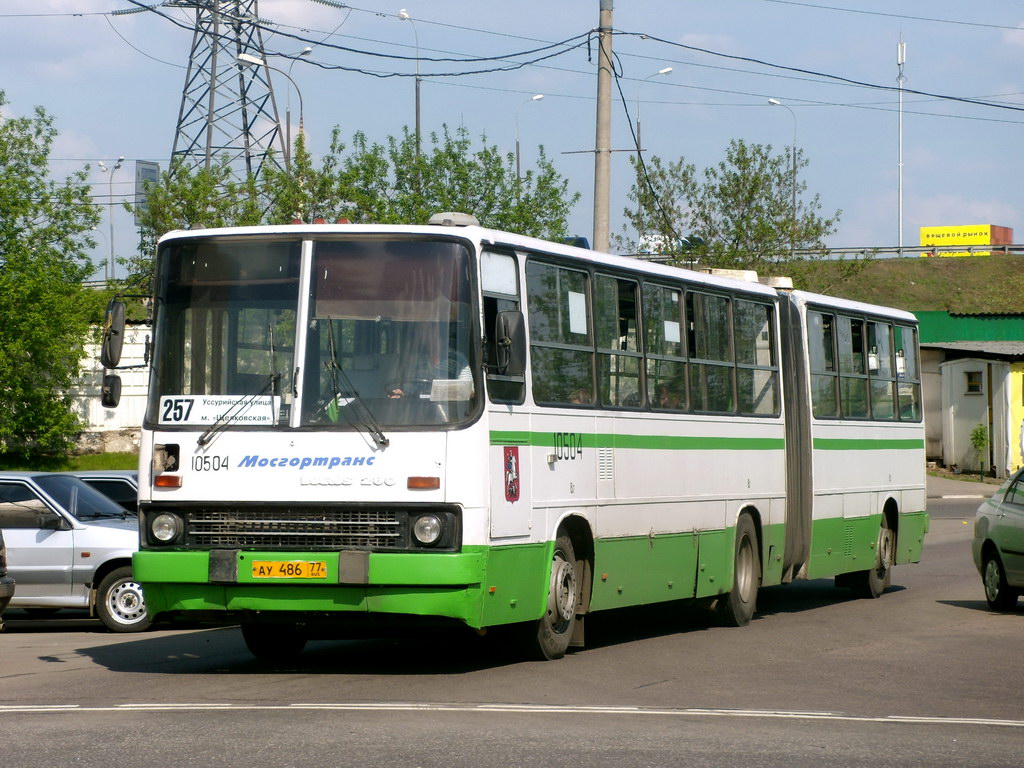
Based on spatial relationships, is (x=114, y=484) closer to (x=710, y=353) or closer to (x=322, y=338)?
(x=710, y=353)

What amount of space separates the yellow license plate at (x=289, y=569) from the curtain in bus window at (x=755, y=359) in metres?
6.29

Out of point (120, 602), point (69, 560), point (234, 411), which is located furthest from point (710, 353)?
point (69, 560)

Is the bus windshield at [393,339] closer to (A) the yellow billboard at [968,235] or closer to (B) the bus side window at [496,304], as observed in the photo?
(B) the bus side window at [496,304]

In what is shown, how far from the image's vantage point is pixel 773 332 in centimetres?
1691

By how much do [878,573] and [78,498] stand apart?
9.14 m

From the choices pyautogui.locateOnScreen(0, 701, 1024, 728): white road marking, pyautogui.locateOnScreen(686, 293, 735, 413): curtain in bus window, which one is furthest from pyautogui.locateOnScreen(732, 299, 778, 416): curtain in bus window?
pyautogui.locateOnScreen(0, 701, 1024, 728): white road marking

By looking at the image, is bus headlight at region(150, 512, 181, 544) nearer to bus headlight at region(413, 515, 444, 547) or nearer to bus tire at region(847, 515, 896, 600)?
bus headlight at region(413, 515, 444, 547)

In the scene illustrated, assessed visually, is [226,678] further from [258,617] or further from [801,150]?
[801,150]

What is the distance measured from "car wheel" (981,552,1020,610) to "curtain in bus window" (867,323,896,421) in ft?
9.84

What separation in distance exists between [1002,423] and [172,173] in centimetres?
2471

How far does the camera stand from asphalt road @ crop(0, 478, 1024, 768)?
795 cm

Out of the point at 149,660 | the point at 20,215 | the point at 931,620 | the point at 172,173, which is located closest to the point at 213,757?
the point at 149,660

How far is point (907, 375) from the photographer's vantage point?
20.7 m

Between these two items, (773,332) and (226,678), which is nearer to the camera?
(226,678)
